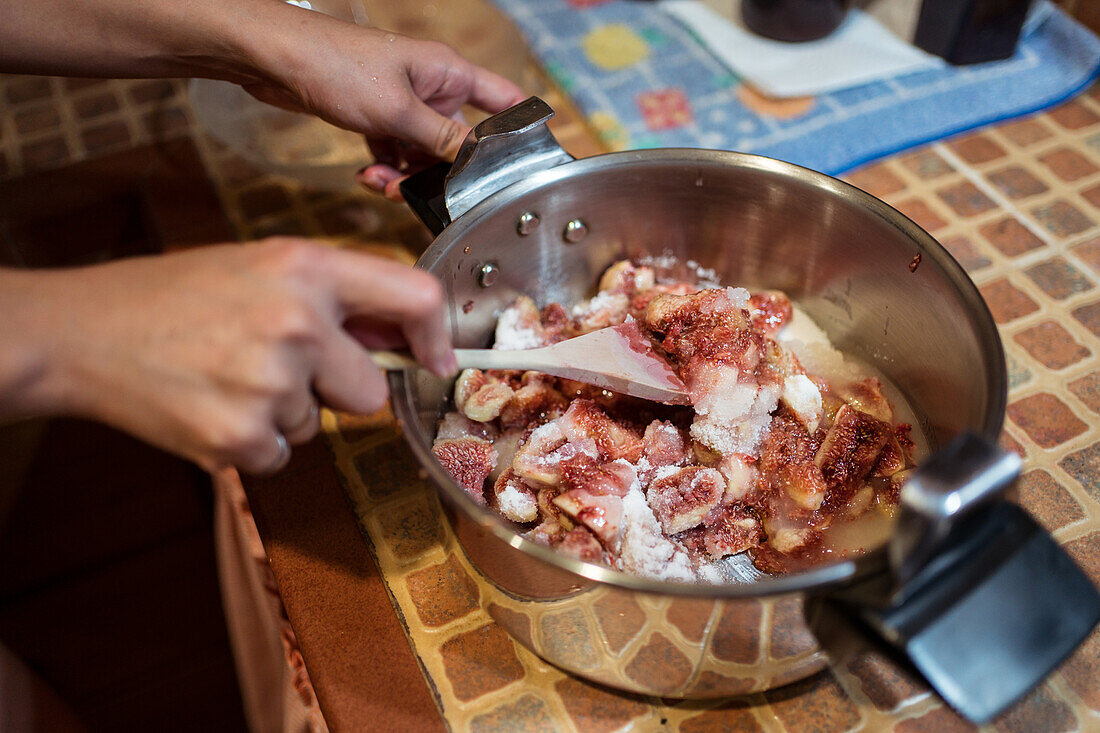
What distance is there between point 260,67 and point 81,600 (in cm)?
106

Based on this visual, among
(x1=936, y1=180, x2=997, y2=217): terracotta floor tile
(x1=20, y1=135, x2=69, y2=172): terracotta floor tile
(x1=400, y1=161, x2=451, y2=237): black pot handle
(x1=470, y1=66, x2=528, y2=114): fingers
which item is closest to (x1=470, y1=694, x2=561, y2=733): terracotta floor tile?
(x1=400, y1=161, x2=451, y2=237): black pot handle

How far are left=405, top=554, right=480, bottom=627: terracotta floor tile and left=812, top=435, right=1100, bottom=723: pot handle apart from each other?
0.42 metres

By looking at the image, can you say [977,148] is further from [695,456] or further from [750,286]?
[695,456]

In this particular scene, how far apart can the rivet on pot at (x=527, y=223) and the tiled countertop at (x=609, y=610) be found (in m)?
0.33

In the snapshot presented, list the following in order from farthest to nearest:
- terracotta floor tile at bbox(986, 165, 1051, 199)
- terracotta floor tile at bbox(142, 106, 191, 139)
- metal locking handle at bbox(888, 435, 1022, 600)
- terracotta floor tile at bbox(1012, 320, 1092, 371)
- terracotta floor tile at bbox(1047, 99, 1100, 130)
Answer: terracotta floor tile at bbox(142, 106, 191, 139), terracotta floor tile at bbox(1047, 99, 1100, 130), terracotta floor tile at bbox(986, 165, 1051, 199), terracotta floor tile at bbox(1012, 320, 1092, 371), metal locking handle at bbox(888, 435, 1022, 600)

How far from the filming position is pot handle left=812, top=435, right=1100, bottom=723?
538 mm

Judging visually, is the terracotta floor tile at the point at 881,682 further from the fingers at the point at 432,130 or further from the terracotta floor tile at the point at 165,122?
the terracotta floor tile at the point at 165,122

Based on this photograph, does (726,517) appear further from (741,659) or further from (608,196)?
(608,196)

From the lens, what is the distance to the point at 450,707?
31.3 inches

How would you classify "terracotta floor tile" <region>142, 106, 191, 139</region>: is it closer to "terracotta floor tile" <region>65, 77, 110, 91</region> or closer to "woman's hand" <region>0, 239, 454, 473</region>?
"terracotta floor tile" <region>65, 77, 110, 91</region>

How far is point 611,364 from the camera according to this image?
889 mm

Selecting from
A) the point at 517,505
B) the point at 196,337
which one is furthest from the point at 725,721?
the point at 196,337

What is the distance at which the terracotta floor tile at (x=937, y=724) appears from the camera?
0.76 m

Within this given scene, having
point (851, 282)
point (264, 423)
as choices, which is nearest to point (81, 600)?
point (264, 423)
